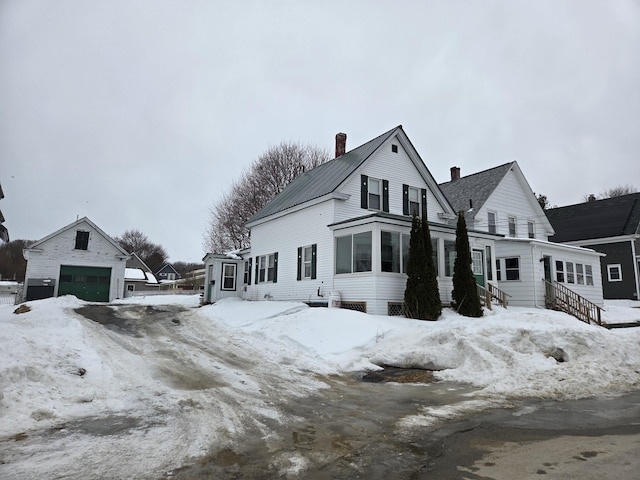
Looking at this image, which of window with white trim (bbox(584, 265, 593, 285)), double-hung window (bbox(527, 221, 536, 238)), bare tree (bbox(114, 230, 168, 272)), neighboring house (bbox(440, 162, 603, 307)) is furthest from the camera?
bare tree (bbox(114, 230, 168, 272))

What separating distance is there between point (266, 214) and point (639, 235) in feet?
81.5

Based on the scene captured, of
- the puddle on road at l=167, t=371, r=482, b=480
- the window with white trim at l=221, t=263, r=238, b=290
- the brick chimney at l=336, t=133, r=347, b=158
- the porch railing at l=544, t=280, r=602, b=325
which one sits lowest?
the puddle on road at l=167, t=371, r=482, b=480

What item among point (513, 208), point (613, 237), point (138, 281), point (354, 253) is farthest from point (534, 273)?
point (138, 281)

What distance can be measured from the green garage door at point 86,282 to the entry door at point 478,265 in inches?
997

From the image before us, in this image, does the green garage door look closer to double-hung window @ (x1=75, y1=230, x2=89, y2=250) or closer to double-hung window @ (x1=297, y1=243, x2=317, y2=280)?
double-hung window @ (x1=75, y1=230, x2=89, y2=250)

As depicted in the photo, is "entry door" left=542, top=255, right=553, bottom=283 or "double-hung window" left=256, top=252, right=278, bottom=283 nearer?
"entry door" left=542, top=255, right=553, bottom=283

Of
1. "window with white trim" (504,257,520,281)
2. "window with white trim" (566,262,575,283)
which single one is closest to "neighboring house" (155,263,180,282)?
"window with white trim" (504,257,520,281)

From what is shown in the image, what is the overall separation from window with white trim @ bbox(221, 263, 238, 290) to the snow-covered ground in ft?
40.0

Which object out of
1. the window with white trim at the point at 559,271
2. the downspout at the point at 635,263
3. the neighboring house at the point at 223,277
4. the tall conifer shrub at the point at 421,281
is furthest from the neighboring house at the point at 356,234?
the downspout at the point at 635,263

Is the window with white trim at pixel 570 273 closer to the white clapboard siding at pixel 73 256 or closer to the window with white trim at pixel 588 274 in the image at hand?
the window with white trim at pixel 588 274

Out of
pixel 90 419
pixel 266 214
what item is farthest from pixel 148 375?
pixel 266 214

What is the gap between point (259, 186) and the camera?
121 ft

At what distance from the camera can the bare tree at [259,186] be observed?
1453 inches

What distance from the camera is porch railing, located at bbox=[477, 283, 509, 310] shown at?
57.5 ft
